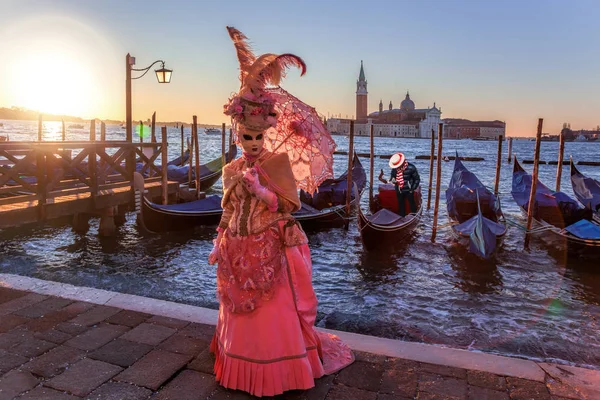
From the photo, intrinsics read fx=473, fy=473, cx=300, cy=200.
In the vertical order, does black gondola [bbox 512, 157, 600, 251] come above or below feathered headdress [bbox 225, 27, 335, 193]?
below

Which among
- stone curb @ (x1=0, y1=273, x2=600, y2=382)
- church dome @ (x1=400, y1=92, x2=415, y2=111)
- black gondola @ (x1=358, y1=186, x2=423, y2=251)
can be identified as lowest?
black gondola @ (x1=358, y1=186, x2=423, y2=251)

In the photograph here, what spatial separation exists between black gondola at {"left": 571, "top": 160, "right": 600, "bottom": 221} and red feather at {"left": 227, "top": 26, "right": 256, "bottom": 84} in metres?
9.35

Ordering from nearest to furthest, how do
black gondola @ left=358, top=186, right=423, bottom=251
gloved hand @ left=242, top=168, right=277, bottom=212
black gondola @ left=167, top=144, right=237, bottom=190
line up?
gloved hand @ left=242, top=168, right=277, bottom=212
black gondola @ left=358, top=186, right=423, bottom=251
black gondola @ left=167, top=144, right=237, bottom=190

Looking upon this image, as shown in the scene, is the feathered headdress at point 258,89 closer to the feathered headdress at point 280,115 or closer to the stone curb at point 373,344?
the feathered headdress at point 280,115

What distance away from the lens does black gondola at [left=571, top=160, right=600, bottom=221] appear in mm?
9711

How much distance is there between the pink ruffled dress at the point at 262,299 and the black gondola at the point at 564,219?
6433 millimetres

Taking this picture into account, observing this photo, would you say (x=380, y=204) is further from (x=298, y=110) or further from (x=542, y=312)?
(x=298, y=110)

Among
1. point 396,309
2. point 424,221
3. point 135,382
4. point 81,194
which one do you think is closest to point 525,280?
point 396,309

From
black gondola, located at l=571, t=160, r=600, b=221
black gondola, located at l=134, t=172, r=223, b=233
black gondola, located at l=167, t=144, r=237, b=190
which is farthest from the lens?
black gondola, located at l=167, t=144, r=237, b=190

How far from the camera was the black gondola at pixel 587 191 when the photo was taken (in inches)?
382

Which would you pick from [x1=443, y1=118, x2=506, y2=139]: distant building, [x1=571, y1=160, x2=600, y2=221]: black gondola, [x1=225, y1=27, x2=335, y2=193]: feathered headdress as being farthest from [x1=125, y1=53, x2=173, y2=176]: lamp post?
[x1=443, y1=118, x2=506, y2=139]: distant building

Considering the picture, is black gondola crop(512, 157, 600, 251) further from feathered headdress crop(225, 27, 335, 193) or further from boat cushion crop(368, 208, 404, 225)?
feathered headdress crop(225, 27, 335, 193)

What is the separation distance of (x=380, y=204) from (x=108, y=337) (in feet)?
23.4

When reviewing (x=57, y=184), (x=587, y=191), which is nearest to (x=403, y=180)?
(x=587, y=191)
